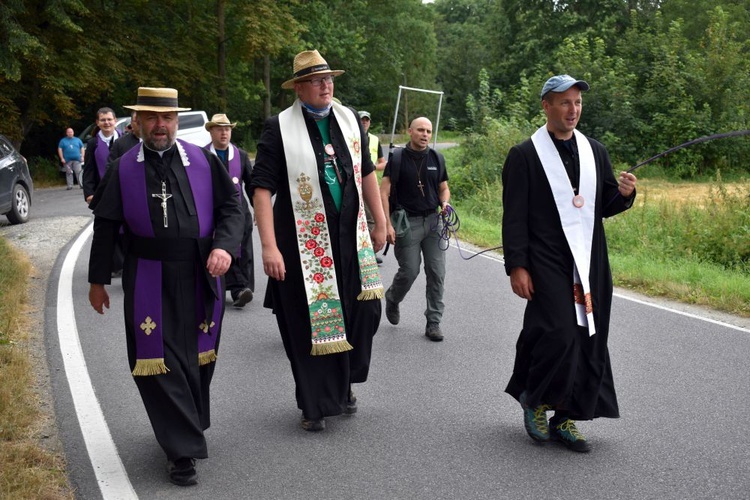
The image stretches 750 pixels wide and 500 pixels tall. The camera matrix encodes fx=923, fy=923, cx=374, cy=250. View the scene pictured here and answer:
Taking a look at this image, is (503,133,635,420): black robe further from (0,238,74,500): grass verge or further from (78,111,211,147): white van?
(78,111,211,147): white van

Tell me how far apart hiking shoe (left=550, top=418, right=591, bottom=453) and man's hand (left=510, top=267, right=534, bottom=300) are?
775 mm

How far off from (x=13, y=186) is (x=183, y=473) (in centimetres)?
1363

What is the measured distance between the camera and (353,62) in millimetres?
51719

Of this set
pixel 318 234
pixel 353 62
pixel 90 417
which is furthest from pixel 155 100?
pixel 353 62

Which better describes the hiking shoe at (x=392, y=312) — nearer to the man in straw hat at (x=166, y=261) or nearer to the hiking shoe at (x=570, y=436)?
the hiking shoe at (x=570, y=436)

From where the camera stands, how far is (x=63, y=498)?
183 inches

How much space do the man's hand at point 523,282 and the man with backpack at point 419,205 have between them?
2.95 metres

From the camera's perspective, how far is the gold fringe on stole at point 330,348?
18.5ft

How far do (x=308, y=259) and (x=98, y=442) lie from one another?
1.67m

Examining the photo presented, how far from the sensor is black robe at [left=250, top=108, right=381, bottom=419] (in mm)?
5676

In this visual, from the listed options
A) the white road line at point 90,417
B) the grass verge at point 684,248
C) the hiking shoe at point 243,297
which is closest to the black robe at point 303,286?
the white road line at point 90,417

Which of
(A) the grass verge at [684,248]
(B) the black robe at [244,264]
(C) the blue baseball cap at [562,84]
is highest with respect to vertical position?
(C) the blue baseball cap at [562,84]

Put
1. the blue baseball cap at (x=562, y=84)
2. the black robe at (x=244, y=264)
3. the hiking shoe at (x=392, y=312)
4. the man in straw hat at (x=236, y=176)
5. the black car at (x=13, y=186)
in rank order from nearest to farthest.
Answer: the blue baseball cap at (x=562, y=84)
the hiking shoe at (x=392, y=312)
the man in straw hat at (x=236, y=176)
the black robe at (x=244, y=264)
the black car at (x=13, y=186)

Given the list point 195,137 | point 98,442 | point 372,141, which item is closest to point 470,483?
point 98,442
